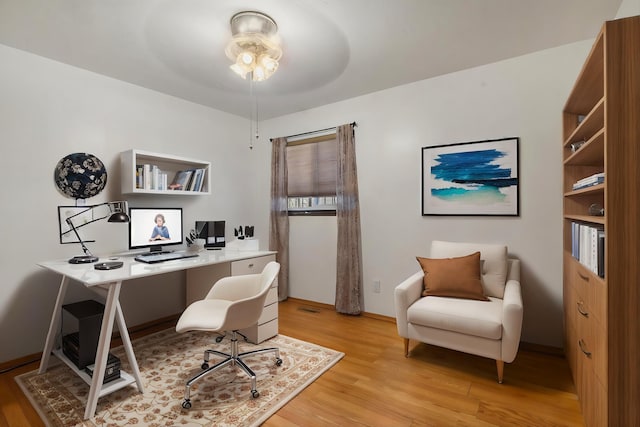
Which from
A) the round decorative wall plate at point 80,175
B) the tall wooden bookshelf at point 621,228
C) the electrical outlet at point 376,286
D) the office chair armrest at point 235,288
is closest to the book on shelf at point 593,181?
the tall wooden bookshelf at point 621,228

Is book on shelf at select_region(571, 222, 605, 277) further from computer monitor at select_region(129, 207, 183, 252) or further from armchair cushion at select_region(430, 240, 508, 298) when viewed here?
computer monitor at select_region(129, 207, 183, 252)

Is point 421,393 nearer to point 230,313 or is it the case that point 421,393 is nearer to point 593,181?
point 230,313

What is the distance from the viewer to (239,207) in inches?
163

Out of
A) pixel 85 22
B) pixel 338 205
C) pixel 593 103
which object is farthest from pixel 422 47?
pixel 85 22

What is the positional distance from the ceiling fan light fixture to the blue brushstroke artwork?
1.78 m

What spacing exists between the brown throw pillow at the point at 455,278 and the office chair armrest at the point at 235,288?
1.43 m

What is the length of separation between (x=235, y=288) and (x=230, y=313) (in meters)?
0.60

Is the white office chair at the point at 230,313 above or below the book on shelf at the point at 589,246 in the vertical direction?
below

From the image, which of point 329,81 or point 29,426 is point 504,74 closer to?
point 329,81

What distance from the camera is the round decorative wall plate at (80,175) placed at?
2.54 meters

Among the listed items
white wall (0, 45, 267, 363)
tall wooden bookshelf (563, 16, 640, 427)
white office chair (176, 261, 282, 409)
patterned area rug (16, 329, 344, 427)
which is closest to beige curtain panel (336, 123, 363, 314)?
patterned area rug (16, 329, 344, 427)

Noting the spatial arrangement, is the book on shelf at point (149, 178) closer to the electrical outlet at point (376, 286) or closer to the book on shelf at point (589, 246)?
the electrical outlet at point (376, 286)

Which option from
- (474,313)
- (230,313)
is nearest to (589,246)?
(474,313)

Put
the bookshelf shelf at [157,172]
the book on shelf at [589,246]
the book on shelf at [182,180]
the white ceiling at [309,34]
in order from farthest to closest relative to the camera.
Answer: the book on shelf at [182,180] < the bookshelf shelf at [157,172] < the white ceiling at [309,34] < the book on shelf at [589,246]
